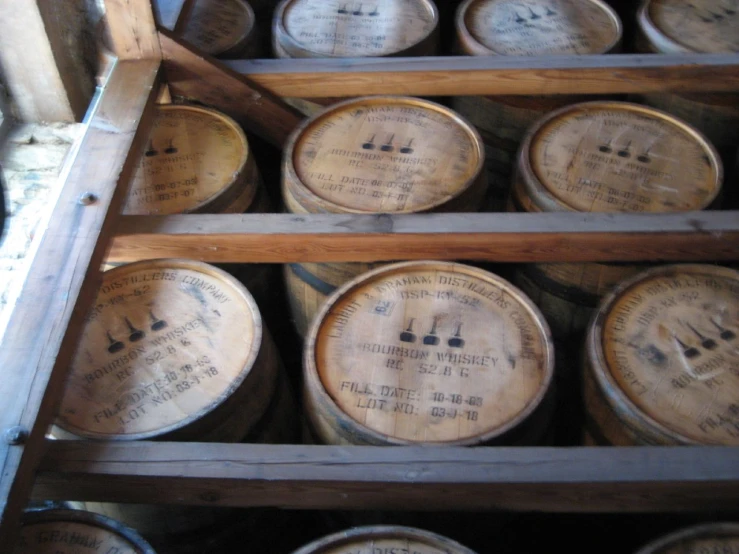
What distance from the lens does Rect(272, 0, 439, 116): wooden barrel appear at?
3.19 metres

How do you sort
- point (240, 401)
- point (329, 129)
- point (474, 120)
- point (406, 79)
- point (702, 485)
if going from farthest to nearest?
point (474, 120) → point (406, 79) → point (329, 129) → point (240, 401) → point (702, 485)

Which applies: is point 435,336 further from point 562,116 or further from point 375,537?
point 562,116

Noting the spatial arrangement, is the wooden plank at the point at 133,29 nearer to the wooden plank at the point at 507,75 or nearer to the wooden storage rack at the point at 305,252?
the wooden storage rack at the point at 305,252

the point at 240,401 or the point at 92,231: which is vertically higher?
the point at 92,231

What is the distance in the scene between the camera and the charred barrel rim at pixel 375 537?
1.58 metres

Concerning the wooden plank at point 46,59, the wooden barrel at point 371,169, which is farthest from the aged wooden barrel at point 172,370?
the wooden plank at point 46,59

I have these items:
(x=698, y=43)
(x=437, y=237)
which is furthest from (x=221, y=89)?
(x=698, y=43)

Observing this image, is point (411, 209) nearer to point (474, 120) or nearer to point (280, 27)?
point (474, 120)

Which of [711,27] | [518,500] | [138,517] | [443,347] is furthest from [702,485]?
[711,27]

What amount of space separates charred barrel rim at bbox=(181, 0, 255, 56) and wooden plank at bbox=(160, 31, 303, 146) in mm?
349

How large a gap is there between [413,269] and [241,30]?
6.30 ft

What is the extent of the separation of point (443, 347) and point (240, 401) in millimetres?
601

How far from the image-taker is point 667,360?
194 cm

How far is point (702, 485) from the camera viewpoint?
1.67 meters
